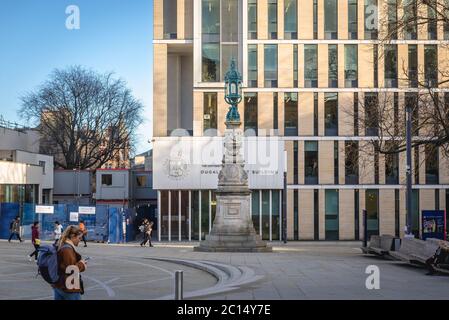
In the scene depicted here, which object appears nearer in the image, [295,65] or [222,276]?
[222,276]

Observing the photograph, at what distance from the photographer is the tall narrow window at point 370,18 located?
1973 inches

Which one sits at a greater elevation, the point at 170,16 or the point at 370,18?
the point at 170,16

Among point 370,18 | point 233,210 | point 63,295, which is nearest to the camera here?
point 63,295

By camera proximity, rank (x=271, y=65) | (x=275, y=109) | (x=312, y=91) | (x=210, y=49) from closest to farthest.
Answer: (x=210, y=49)
(x=312, y=91)
(x=275, y=109)
(x=271, y=65)

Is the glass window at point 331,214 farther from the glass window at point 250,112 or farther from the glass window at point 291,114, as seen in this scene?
the glass window at point 250,112

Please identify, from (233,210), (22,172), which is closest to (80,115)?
(22,172)

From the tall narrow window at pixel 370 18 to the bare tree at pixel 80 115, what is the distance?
103ft

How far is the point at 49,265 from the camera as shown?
963cm

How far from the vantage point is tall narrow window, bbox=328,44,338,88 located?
50.9 meters

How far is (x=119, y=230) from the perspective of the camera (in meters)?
45.4

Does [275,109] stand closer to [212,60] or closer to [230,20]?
[212,60]

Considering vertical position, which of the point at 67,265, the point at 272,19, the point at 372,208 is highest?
the point at 272,19

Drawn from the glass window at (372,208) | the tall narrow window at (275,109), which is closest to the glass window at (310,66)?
the tall narrow window at (275,109)

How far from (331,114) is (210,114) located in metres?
8.94
